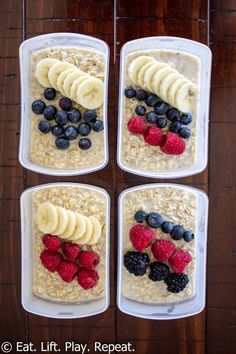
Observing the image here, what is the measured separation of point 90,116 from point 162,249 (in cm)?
48

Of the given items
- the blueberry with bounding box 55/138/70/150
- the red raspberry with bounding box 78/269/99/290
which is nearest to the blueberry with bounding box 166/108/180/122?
the blueberry with bounding box 55/138/70/150

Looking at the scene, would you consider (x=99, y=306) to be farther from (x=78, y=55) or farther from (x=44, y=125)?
(x=78, y=55)

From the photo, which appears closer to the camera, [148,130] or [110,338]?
[148,130]

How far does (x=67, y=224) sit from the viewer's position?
1.54m

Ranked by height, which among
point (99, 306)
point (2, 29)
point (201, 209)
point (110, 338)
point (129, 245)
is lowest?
point (110, 338)

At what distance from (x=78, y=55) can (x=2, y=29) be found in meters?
0.27

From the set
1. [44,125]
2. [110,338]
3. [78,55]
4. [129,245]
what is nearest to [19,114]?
[44,125]

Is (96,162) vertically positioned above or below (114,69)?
below

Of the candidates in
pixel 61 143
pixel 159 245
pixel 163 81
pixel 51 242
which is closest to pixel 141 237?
pixel 159 245

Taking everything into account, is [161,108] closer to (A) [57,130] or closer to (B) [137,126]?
(B) [137,126]

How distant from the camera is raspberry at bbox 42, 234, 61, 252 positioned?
1.57 metres

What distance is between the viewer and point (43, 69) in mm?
1562

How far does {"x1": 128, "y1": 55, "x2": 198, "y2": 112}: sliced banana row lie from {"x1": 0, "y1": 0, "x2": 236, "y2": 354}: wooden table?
0.32ft

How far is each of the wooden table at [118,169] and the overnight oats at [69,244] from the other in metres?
0.06
